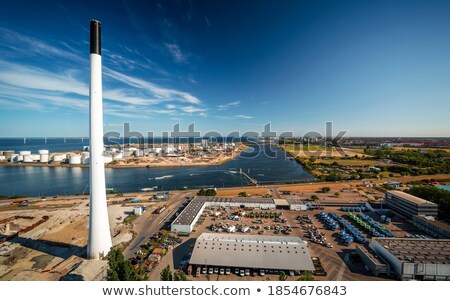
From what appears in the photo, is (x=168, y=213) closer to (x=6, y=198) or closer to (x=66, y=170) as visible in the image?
(x=6, y=198)

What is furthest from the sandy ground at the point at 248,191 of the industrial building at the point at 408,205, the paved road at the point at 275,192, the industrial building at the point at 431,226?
the industrial building at the point at 431,226

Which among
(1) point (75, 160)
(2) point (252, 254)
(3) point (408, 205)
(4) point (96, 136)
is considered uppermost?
(4) point (96, 136)

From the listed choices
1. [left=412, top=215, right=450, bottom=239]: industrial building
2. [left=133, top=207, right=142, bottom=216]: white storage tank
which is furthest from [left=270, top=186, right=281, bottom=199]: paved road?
[left=133, top=207, right=142, bottom=216]: white storage tank

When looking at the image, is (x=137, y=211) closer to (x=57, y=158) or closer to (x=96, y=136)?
(x=96, y=136)

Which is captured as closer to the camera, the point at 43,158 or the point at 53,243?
the point at 53,243

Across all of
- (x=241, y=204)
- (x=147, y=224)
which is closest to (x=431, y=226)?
(x=241, y=204)

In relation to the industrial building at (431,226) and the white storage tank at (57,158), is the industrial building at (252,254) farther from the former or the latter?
the white storage tank at (57,158)
